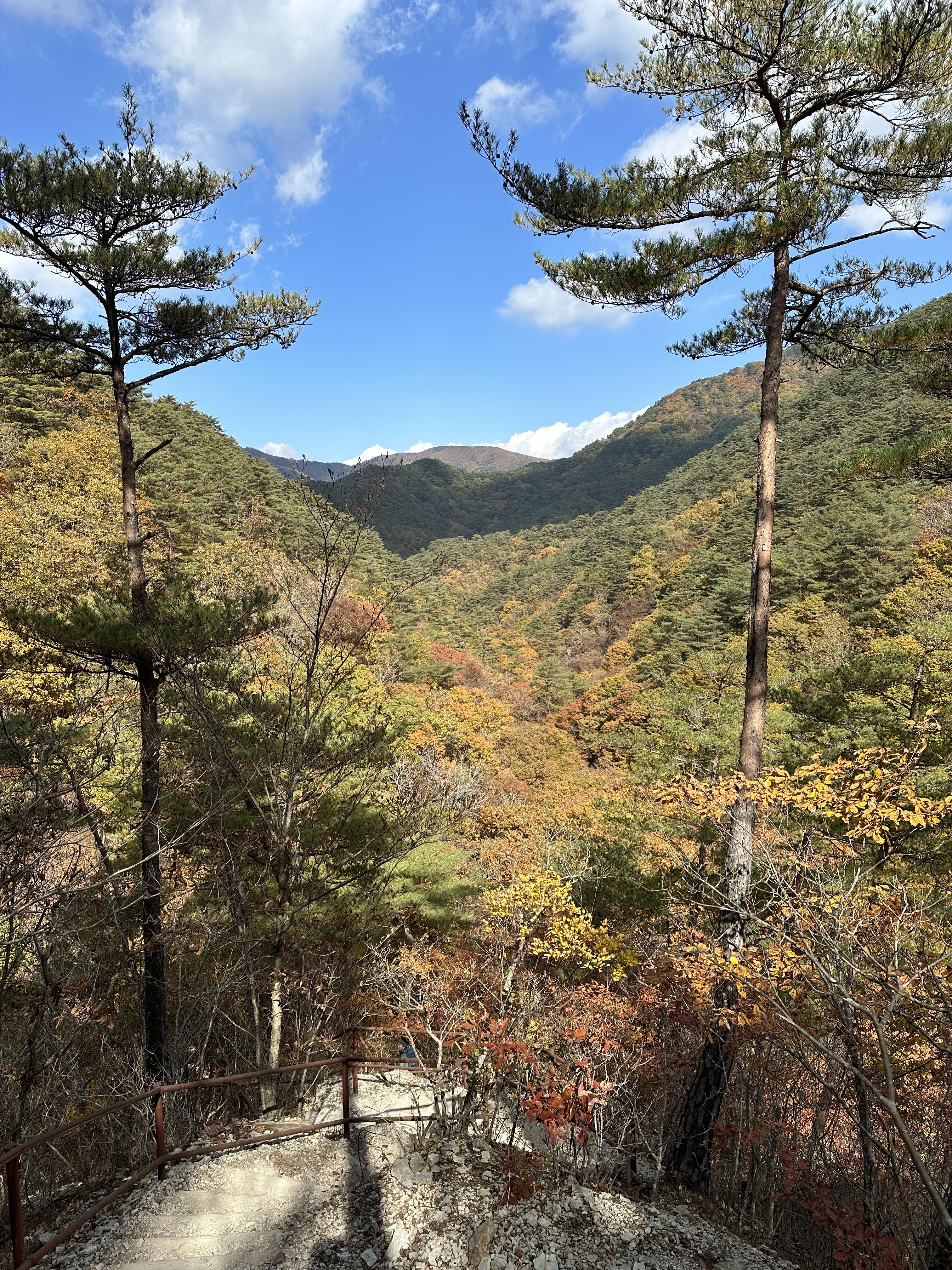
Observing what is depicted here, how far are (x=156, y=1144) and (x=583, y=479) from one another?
458ft

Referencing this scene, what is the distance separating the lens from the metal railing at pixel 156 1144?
2.52 m

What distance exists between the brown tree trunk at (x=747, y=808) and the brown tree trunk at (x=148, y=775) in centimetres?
517

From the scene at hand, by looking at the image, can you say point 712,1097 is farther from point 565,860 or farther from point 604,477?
point 604,477

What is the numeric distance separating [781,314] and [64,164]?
686 cm

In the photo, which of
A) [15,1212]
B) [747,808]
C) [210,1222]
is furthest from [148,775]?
[747,808]

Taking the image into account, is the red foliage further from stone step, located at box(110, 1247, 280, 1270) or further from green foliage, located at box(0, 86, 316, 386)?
A: green foliage, located at box(0, 86, 316, 386)

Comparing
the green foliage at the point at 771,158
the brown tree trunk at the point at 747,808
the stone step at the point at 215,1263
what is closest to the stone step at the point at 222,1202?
the stone step at the point at 215,1263

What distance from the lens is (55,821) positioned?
214 inches

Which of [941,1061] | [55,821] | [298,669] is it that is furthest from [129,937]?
[941,1061]

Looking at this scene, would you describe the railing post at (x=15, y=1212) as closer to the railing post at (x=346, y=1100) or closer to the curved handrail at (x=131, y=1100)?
the curved handrail at (x=131, y=1100)

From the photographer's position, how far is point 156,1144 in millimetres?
4273

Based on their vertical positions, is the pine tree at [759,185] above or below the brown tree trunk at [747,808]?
above

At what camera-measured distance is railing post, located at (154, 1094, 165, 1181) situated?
11.6 feet

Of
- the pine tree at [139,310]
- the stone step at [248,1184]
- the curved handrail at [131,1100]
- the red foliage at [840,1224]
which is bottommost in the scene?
the red foliage at [840,1224]
